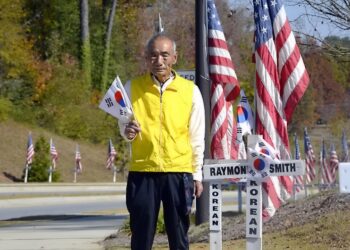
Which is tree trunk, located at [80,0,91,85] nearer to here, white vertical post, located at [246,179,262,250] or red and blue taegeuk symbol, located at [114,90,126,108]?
white vertical post, located at [246,179,262,250]

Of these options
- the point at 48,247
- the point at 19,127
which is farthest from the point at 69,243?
the point at 19,127

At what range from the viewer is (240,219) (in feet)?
48.1

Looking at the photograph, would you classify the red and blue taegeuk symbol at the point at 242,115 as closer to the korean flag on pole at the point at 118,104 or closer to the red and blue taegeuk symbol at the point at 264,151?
the red and blue taegeuk symbol at the point at 264,151

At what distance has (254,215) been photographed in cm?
759

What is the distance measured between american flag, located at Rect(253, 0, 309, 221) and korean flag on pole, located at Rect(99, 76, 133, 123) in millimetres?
4754

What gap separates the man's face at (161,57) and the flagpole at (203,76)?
794 centimetres

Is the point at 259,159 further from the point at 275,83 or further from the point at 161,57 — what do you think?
the point at 275,83

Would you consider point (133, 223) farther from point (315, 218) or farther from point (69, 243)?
point (69, 243)

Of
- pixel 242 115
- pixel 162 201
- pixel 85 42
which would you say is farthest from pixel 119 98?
pixel 85 42

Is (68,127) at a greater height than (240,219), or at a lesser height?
greater

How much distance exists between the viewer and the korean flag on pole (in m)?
7.05

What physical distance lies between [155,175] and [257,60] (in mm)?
5229

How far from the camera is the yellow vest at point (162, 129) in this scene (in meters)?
7.05

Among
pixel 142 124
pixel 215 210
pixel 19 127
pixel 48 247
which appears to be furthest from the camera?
pixel 19 127
